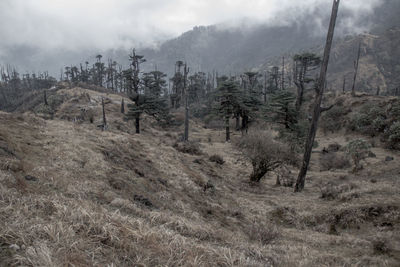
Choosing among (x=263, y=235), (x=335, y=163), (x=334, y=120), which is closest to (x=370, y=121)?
(x=334, y=120)

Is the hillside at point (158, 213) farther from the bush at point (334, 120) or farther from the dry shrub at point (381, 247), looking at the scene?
the bush at point (334, 120)

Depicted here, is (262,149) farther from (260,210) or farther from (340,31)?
(340,31)

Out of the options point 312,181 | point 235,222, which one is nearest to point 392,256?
point 235,222

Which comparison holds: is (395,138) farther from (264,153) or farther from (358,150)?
(264,153)

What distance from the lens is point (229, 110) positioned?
3281cm

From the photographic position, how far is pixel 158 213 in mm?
5316

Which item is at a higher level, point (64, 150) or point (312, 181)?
point (64, 150)

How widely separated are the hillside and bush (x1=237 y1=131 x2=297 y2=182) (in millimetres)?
1138

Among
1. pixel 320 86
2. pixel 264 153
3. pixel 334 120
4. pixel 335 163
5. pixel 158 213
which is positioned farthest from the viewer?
pixel 334 120

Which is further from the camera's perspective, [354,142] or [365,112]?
[365,112]

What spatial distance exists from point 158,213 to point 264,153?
9.17 meters

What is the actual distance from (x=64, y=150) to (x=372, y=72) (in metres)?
113

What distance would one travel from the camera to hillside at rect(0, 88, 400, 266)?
3014 mm

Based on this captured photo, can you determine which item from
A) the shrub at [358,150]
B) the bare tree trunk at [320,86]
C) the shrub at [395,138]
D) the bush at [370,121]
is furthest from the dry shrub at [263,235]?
the bush at [370,121]
